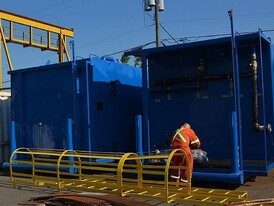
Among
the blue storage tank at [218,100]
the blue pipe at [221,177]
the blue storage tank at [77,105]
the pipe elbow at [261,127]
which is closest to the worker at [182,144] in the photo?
the blue pipe at [221,177]

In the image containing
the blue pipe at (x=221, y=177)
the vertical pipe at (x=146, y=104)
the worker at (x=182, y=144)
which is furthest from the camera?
the vertical pipe at (x=146, y=104)

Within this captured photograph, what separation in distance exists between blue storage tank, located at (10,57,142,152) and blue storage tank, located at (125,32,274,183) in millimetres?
1443

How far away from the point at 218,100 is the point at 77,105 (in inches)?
141

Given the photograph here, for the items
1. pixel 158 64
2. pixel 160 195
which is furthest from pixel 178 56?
pixel 160 195

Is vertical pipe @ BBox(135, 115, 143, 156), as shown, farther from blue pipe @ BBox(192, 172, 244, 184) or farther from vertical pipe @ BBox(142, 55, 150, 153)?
blue pipe @ BBox(192, 172, 244, 184)

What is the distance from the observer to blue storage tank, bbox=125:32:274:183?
8586 millimetres

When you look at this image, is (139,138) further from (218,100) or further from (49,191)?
(49,191)

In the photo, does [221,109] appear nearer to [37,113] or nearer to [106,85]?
[106,85]

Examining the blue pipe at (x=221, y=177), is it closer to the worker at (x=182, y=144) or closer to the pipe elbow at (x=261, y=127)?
the worker at (x=182, y=144)

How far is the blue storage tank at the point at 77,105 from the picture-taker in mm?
10867

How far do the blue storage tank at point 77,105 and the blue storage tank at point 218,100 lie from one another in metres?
1.44

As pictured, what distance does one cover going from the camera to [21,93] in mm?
12094

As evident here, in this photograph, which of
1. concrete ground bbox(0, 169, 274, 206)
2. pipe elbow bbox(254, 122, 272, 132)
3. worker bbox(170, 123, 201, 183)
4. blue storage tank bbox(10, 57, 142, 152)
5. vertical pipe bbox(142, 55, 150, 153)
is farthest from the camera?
blue storage tank bbox(10, 57, 142, 152)

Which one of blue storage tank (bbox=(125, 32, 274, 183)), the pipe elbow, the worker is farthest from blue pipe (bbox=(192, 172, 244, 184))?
the pipe elbow
